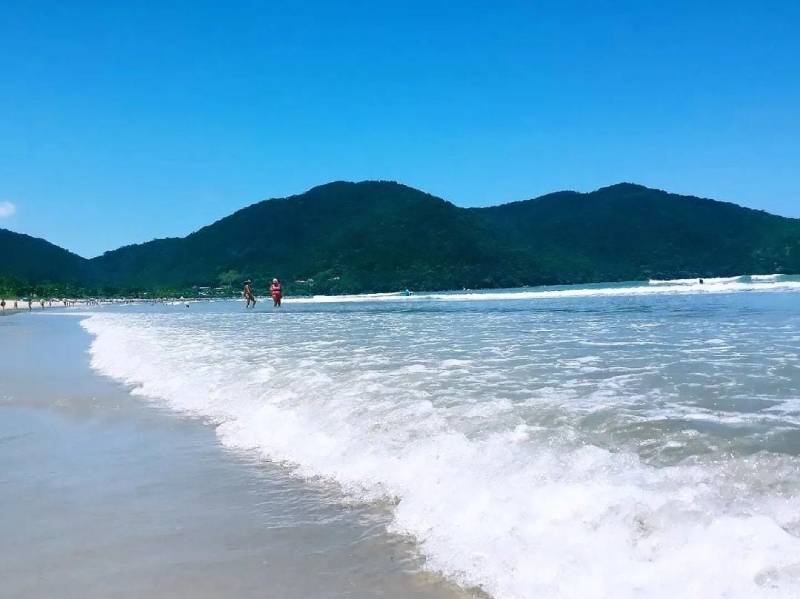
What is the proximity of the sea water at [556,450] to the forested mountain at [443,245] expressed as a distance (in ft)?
334

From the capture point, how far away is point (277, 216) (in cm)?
15450

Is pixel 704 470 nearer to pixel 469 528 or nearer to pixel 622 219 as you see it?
pixel 469 528

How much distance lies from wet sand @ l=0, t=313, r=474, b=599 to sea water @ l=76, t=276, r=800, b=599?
320 mm

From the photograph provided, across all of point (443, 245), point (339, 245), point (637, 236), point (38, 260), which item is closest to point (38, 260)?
point (38, 260)

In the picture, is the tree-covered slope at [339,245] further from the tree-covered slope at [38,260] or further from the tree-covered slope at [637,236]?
the tree-covered slope at [637,236]

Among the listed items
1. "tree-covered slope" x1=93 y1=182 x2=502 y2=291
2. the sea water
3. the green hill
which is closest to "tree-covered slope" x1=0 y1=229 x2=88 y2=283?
the green hill

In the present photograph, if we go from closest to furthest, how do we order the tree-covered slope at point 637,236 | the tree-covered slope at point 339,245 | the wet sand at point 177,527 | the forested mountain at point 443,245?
the wet sand at point 177,527
the tree-covered slope at point 637,236
the forested mountain at point 443,245
the tree-covered slope at point 339,245

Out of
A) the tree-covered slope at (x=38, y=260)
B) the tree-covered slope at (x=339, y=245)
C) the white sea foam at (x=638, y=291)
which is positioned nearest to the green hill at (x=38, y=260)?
the tree-covered slope at (x=38, y=260)

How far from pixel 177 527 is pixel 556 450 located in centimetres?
302

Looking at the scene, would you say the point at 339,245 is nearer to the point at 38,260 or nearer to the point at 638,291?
the point at 638,291

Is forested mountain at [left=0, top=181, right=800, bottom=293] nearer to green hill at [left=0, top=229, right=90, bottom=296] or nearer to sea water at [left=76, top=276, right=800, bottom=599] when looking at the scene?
green hill at [left=0, top=229, right=90, bottom=296]

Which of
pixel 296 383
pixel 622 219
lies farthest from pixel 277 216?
pixel 296 383

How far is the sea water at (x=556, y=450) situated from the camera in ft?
11.7

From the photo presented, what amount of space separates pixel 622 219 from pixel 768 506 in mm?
150664
